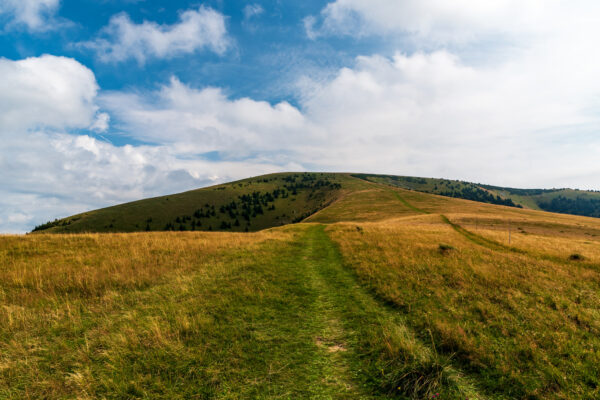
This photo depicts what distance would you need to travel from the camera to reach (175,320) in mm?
6266

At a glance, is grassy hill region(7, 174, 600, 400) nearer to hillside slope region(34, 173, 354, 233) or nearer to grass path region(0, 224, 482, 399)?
grass path region(0, 224, 482, 399)

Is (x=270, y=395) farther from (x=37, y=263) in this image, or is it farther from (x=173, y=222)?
(x=173, y=222)

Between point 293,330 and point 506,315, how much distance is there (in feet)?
20.4

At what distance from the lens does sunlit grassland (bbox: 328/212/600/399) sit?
14.5 feet

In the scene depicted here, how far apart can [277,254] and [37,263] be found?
11953mm

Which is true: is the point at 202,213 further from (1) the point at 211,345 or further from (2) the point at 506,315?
(2) the point at 506,315

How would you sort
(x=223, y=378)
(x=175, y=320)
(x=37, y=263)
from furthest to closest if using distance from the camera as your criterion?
1. (x=37, y=263)
2. (x=175, y=320)
3. (x=223, y=378)

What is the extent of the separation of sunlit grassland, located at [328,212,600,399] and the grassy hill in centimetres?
4

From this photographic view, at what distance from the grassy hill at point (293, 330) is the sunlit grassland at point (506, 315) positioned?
0.04 m

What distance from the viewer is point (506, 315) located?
22.1 feet

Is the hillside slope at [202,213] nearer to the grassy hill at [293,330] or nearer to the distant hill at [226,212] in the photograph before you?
the distant hill at [226,212]

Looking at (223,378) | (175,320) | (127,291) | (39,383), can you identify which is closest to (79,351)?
(39,383)

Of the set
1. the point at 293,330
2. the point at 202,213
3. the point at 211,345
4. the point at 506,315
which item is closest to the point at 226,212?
the point at 202,213

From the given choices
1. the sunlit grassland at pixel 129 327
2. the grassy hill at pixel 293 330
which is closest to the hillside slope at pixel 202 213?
the grassy hill at pixel 293 330
